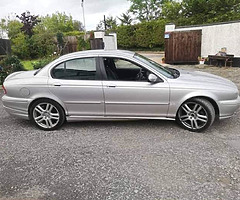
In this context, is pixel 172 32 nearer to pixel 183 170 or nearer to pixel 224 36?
pixel 224 36

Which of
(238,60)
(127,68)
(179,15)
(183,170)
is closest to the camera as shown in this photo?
(183,170)

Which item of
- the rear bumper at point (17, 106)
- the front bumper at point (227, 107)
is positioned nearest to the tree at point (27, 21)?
the rear bumper at point (17, 106)

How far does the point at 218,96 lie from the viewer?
3.25 metres

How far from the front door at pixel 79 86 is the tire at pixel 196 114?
1.48m

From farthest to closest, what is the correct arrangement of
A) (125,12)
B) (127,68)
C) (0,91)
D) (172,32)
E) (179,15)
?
1. (125,12)
2. (179,15)
3. (172,32)
4. (0,91)
5. (127,68)

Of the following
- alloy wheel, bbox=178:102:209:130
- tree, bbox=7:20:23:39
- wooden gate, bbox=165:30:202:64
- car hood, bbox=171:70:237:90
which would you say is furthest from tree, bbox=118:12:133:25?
alloy wheel, bbox=178:102:209:130

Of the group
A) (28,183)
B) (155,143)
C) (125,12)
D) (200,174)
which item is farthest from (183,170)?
(125,12)

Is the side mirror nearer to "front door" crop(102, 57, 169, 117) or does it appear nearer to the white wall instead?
"front door" crop(102, 57, 169, 117)

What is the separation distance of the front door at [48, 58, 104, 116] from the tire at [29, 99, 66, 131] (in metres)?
0.19

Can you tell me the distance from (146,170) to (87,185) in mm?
764

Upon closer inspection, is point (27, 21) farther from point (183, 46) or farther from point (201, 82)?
point (201, 82)

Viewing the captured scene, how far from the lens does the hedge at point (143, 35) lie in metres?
22.0

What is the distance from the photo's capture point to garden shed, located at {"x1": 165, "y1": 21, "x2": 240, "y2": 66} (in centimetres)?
1012

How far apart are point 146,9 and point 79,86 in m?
41.6
